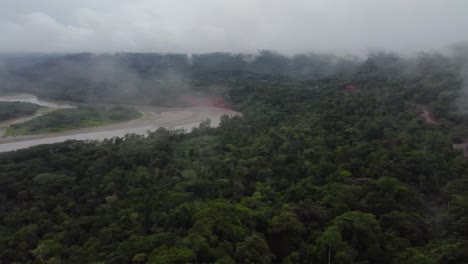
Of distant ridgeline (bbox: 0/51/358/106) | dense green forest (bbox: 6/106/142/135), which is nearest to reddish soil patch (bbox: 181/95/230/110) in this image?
distant ridgeline (bbox: 0/51/358/106)

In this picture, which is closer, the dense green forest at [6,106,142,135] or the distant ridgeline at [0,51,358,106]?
the dense green forest at [6,106,142,135]

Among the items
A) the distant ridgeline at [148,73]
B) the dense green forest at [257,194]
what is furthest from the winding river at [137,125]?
the dense green forest at [257,194]

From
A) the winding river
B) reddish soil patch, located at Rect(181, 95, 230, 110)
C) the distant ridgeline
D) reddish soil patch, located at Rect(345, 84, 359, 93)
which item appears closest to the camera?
the winding river

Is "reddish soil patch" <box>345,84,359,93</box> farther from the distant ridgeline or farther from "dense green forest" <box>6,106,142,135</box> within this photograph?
"dense green forest" <box>6,106,142,135</box>

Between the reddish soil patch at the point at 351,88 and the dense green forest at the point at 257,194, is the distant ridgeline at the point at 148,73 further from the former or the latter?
the dense green forest at the point at 257,194

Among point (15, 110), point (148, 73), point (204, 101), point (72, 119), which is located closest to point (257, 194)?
point (72, 119)
